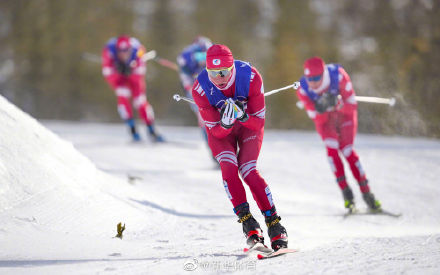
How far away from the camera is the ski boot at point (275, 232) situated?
4250 mm

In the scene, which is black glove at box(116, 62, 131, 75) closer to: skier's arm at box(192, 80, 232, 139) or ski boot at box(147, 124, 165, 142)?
ski boot at box(147, 124, 165, 142)

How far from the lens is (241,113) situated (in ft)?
14.3

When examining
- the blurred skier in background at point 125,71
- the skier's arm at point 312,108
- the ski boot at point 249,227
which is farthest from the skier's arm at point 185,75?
the ski boot at point 249,227

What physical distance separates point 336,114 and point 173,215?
244 cm

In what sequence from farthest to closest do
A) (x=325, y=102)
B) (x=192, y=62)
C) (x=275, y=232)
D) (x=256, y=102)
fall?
(x=192, y=62), (x=325, y=102), (x=256, y=102), (x=275, y=232)

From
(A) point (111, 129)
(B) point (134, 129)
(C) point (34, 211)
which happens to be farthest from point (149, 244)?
(A) point (111, 129)

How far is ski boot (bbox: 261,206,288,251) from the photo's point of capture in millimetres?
4250

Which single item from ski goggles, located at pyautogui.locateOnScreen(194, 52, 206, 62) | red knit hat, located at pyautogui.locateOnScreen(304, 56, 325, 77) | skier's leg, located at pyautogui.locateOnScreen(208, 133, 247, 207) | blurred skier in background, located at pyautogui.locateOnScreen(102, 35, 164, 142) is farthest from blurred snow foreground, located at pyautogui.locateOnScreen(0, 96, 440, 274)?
ski goggles, located at pyautogui.locateOnScreen(194, 52, 206, 62)

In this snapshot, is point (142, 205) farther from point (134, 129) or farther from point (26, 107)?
point (26, 107)

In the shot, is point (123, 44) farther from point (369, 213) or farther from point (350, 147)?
point (369, 213)

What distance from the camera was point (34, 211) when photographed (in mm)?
4621

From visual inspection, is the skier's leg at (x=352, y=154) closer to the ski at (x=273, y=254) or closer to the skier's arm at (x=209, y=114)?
the skier's arm at (x=209, y=114)

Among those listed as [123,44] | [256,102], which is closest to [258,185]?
[256,102]

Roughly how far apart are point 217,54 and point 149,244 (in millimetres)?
1682
